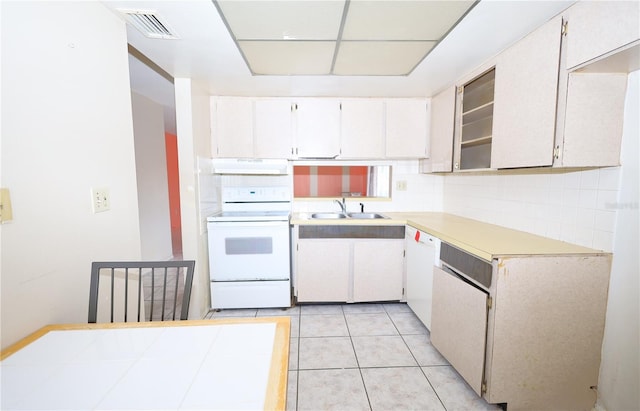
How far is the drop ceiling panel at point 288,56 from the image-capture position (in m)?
1.67

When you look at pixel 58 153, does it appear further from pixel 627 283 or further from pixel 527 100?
pixel 627 283

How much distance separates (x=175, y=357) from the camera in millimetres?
769

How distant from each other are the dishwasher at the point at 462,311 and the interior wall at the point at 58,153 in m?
1.94

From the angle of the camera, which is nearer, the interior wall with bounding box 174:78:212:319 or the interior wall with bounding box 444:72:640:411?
the interior wall with bounding box 444:72:640:411

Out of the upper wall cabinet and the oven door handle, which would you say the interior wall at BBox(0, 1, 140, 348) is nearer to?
the oven door handle

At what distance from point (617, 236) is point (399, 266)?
1.50m

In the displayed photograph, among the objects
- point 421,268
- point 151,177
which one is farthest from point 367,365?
point 151,177

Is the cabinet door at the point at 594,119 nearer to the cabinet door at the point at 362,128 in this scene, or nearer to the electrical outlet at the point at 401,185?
the cabinet door at the point at 362,128

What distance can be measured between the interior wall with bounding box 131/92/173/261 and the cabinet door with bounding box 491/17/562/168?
381 cm

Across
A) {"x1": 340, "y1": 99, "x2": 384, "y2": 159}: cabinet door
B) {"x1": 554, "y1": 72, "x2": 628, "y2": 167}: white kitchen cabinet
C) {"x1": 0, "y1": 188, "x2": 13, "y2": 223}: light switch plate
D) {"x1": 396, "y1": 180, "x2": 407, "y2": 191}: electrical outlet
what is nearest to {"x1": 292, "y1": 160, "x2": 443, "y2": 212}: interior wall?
{"x1": 396, "y1": 180, "x2": 407, "y2": 191}: electrical outlet

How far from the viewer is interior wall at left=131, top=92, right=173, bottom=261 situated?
11.3ft

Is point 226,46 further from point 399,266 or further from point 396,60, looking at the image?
point 399,266

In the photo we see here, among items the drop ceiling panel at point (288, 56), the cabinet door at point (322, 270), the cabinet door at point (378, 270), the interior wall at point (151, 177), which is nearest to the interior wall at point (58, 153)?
the drop ceiling panel at point (288, 56)

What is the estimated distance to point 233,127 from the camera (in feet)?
8.87
